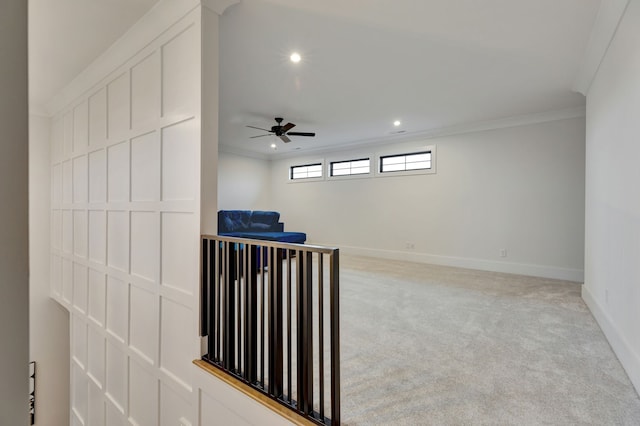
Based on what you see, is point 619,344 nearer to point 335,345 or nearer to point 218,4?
point 335,345

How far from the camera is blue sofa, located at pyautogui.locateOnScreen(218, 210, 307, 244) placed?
616cm

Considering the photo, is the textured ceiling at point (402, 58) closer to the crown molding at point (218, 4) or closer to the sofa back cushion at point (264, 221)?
the crown molding at point (218, 4)

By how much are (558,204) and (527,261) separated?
977 millimetres

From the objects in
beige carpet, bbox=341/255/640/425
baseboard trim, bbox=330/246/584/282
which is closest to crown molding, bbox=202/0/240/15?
beige carpet, bbox=341/255/640/425

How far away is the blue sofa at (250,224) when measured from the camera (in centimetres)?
616

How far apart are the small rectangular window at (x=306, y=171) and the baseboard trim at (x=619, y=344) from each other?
18.4 ft

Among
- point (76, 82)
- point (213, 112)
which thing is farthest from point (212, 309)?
point (76, 82)

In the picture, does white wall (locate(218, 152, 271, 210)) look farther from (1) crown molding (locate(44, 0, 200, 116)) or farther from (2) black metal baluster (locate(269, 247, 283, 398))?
(2) black metal baluster (locate(269, 247, 283, 398))

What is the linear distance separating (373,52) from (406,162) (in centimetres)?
356

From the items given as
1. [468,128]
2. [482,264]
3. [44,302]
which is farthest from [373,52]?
[44,302]

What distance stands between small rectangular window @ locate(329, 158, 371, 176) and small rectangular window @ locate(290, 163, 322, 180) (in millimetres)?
404

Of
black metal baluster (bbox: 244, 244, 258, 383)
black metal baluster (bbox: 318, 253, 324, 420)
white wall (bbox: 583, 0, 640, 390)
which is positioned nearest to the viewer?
black metal baluster (bbox: 318, 253, 324, 420)

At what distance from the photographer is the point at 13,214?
369mm

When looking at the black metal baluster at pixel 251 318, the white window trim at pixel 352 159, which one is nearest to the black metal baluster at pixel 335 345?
the black metal baluster at pixel 251 318
